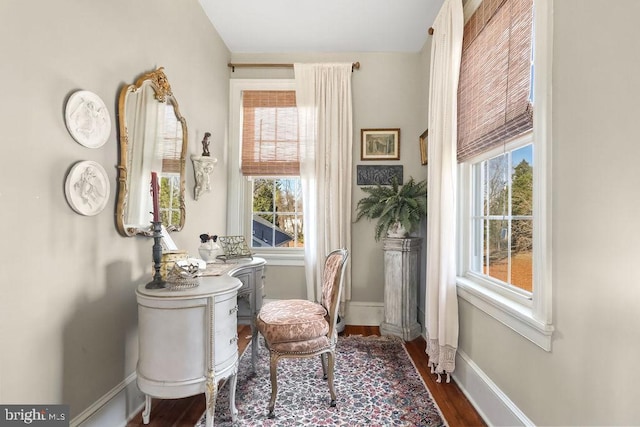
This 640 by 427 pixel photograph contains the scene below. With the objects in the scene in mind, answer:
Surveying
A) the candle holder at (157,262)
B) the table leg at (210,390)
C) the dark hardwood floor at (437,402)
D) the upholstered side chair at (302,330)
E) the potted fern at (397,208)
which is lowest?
the dark hardwood floor at (437,402)

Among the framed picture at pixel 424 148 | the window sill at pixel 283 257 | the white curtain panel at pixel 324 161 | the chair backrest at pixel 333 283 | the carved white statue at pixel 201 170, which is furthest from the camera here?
the window sill at pixel 283 257

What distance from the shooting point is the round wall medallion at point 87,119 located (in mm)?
1354

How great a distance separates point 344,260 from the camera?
2045 millimetres

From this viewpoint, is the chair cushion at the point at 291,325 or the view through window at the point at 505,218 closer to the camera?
the view through window at the point at 505,218

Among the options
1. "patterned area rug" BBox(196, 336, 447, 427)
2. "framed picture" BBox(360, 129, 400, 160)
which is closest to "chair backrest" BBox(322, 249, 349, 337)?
"patterned area rug" BBox(196, 336, 447, 427)

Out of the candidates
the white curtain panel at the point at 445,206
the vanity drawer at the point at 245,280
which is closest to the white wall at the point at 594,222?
the white curtain panel at the point at 445,206

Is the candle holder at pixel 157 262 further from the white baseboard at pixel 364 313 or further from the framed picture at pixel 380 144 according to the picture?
the framed picture at pixel 380 144

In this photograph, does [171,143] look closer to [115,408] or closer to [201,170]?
[201,170]

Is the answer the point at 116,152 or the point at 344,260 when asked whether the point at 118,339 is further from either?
the point at 344,260

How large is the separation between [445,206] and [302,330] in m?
1.31

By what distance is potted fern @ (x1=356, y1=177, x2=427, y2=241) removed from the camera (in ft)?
9.16

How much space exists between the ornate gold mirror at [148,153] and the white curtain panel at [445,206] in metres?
1.96

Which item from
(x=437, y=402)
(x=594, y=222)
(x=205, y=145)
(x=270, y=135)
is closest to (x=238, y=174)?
(x=270, y=135)

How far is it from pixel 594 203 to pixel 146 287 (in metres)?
2.02
